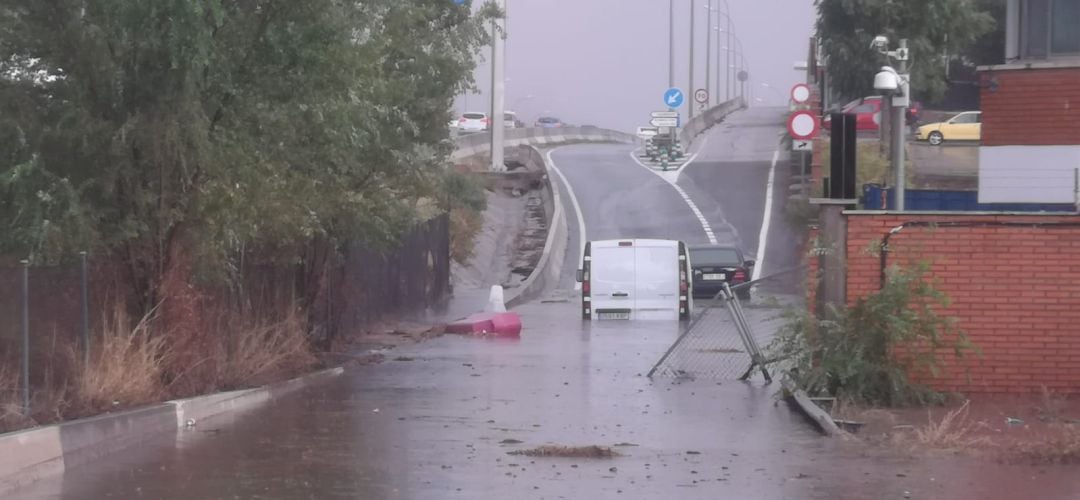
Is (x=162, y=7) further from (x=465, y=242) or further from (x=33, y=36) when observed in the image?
(x=465, y=242)

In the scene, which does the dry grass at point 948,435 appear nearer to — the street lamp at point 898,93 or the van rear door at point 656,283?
the street lamp at point 898,93

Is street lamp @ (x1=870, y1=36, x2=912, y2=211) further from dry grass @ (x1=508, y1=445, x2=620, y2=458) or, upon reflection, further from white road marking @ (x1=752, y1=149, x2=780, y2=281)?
white road marking @ (x1=752, y1=149, x2=780, y2=281)

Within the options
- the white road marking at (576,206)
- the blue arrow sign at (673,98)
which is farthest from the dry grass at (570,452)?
the blue arrow sign at (673,98)

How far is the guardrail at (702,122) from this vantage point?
74581mm

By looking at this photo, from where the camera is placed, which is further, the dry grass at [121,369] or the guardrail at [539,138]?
the guardrail at [539,138]

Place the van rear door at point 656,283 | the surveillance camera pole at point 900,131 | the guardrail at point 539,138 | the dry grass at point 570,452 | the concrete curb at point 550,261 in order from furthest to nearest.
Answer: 1. the guardrail at point 539,138
2. the concrete curb at point 550,261
3. the van rear door at point 656,283
4. the surveillance camera pole at point 900,131
5. the dry grass at point 570,452

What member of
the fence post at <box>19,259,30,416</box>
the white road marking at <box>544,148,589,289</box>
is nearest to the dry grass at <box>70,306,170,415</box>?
the fence post at <box>19,259,30,416</box>

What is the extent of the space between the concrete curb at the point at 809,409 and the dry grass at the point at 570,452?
88.4 inches

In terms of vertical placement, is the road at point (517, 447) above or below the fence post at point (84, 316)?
below

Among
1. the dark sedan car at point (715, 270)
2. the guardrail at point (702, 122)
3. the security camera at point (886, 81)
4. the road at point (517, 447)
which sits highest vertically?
the guardrail at point (702, 122)

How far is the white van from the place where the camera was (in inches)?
1143

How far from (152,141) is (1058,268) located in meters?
9.21

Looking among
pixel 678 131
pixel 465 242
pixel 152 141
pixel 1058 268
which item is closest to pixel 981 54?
pixel 678 131

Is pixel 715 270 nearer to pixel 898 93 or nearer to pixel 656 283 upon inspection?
pixel 656 283
